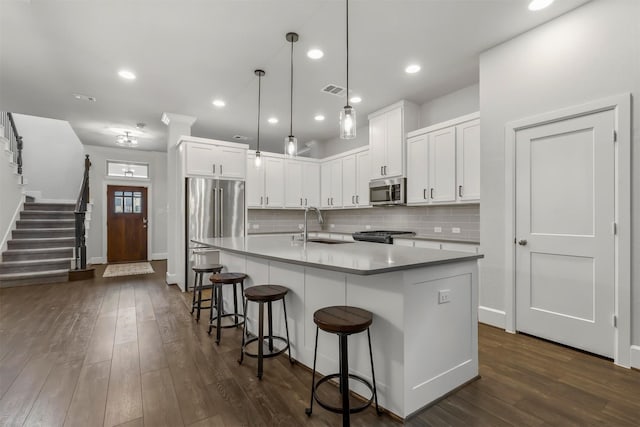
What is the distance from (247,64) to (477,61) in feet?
8.77

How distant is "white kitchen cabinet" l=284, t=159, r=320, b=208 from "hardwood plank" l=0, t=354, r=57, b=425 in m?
4.42

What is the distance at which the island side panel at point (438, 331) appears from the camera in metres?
1.76

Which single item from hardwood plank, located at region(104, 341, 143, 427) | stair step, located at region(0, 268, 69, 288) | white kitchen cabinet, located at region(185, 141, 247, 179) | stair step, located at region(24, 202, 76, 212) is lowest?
hardwood plank, located at region(104, 341, 143, 427)

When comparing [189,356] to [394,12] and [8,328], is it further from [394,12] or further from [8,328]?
[394,12]

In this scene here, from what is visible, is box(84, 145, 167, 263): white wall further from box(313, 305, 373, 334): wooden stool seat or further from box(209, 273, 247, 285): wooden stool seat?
box(313, 305, 373, 334): wooden stool seat

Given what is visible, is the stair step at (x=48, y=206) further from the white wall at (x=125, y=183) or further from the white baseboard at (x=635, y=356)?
the white baseboard at (x=635, y=356)

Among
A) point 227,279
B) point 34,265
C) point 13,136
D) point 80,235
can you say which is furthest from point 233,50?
point 13,136

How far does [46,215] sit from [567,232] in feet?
29.8

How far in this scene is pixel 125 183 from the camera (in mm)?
7914

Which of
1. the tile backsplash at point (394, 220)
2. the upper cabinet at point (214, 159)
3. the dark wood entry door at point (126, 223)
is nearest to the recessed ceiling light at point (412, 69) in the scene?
the tile backsplash at point (394, 220)

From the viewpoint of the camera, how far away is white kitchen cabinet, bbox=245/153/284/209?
5820 millimetres

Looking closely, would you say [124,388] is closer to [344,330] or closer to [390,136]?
[344,330]

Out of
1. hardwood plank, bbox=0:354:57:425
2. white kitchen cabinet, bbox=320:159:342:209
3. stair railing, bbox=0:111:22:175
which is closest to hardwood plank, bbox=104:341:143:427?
hardwood plank, bbox=0:354:57:425

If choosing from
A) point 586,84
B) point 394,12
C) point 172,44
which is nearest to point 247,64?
point 172,44
